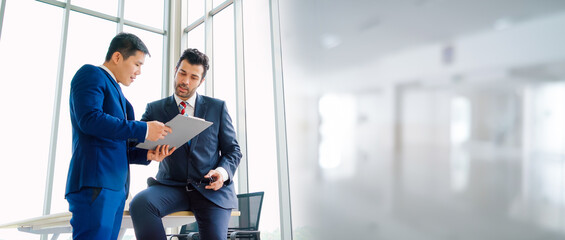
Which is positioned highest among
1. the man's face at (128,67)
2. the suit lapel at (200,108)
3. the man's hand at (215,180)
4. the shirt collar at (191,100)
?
the man's face at (128,67)

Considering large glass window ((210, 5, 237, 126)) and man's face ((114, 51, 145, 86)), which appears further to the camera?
large glass window ((210, 5, 237, 126))

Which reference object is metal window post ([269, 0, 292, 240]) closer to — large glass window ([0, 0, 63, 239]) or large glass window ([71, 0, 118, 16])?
large glass window ([71, 0, 118, 16])

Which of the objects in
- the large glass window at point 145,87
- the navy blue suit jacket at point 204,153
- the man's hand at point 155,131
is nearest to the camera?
the man's hand at point 155,131

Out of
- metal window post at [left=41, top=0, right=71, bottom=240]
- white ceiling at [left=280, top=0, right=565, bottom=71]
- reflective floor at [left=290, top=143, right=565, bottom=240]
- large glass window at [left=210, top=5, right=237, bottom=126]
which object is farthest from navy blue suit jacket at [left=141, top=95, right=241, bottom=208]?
metal window post at [left=41, top=0, right=71, bottom=240]

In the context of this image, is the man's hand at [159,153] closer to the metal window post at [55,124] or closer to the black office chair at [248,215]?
the black office chair at [248,215]

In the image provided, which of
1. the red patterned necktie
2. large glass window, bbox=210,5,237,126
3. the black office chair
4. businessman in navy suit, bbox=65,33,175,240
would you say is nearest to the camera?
businessman in navy suit, bbox=65,33,175,240

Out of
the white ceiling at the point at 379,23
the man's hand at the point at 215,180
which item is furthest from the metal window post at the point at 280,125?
the man's hand at the point at 215,180

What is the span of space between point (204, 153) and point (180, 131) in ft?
0.79

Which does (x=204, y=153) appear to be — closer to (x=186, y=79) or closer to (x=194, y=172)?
(x=194, y=172)

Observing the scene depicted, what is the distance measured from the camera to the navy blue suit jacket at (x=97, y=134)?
Result: 153 centimetres

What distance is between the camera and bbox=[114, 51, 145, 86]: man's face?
1762 mm

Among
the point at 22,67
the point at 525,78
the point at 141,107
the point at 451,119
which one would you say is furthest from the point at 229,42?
the point at 525,78

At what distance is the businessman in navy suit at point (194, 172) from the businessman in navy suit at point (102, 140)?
7.2 inches

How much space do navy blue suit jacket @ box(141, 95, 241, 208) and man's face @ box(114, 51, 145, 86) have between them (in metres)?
0.35
